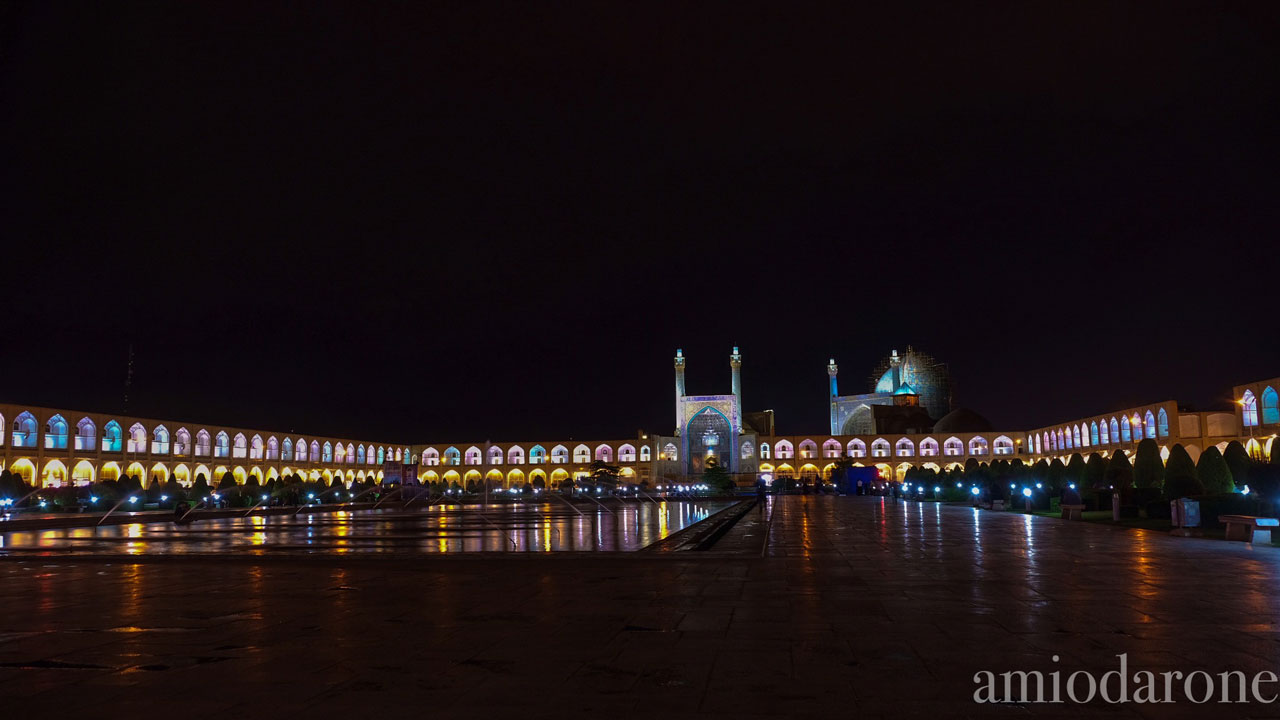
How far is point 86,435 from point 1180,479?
45.3 meters

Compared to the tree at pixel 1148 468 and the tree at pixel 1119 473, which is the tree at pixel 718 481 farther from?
the tree at pixel 1148 468

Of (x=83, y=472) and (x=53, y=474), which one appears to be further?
(x=83, y=472)

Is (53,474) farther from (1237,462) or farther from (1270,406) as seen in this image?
(1270,406)

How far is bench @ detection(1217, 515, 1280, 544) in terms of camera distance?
11898 millimetres

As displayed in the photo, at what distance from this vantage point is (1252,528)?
1203 centimetres

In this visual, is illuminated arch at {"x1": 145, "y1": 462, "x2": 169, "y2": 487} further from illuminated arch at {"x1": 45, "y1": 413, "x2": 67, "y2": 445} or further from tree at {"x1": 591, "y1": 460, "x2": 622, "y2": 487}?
tree at {"x1": 591, "y1": 460, "x2": 622, "y2": 487}

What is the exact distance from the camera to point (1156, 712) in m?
3.62

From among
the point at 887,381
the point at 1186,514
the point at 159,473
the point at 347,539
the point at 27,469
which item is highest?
the point at 887,381

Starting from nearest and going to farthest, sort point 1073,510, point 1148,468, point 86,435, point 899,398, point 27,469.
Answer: point 1073,510 → point 1148,468 → point 27,469 → point 86,435 → point 899,398

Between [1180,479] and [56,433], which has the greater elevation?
[56,433]

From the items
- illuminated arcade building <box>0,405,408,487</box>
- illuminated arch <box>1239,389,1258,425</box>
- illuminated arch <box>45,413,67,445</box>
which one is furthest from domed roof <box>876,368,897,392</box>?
illuminated arch <box>45,413,67,445</box>

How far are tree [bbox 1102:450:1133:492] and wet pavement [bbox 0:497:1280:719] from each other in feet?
44.2

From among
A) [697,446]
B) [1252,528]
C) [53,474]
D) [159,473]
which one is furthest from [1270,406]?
[53,474]

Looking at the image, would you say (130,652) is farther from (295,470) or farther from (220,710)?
(295,470)
